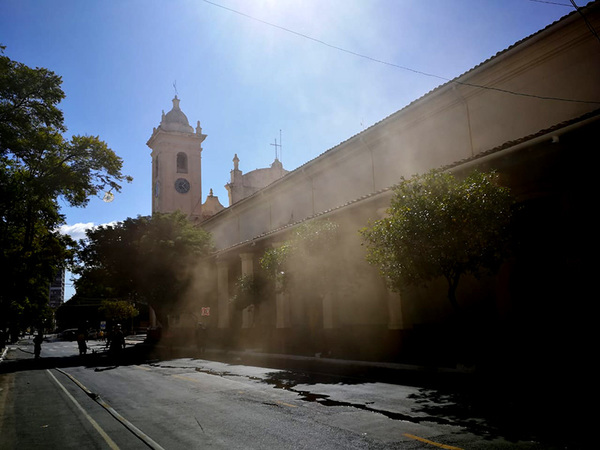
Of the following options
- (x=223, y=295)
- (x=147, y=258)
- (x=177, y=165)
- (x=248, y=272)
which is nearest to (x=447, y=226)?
(x=248, y=272)

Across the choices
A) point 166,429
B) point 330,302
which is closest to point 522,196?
point 330,302

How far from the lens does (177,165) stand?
171ft

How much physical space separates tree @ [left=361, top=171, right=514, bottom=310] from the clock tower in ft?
135

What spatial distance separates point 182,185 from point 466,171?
41785 mm

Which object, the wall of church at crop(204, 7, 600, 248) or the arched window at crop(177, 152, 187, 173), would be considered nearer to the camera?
the wall of church at crop(204, 7, 600, 248)

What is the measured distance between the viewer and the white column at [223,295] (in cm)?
2900

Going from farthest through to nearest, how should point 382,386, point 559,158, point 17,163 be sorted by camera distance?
point 17,163
point 559,158
point 382,386

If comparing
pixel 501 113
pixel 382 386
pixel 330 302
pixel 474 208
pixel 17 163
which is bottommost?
pixel 382 386

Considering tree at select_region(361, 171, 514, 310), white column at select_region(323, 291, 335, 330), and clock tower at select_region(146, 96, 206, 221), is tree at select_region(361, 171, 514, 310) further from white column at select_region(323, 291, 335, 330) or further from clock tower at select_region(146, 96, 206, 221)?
clock tower at select_region(146, 96, 206, 221)

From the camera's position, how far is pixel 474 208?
10.6 m

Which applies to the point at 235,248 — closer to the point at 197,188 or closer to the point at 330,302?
the point at 330,302

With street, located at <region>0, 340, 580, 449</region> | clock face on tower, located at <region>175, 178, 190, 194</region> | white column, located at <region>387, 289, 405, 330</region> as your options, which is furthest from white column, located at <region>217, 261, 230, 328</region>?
clock face on tower, located at <region>175, 178, 190, 194</region>

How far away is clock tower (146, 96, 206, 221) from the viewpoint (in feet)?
166

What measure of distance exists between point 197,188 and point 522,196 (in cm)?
4297
